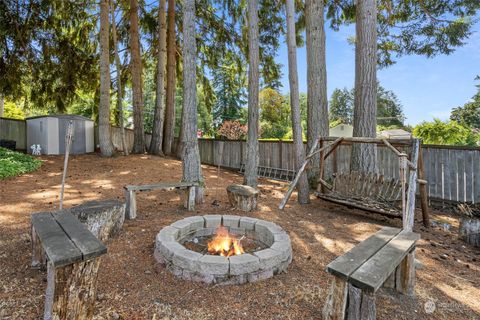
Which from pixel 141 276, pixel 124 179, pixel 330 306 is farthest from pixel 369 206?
pixel 124 179

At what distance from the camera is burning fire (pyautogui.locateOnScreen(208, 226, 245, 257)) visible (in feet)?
9.45

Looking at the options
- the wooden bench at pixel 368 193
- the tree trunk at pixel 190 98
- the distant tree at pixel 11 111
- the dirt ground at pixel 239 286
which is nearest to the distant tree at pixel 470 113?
the dirt ground at pixel 239 286

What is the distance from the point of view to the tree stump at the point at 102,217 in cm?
296

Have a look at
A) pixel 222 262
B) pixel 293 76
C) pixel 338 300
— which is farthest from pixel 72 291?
pixel 293 76

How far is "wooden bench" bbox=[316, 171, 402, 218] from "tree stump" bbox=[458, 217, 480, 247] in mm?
944

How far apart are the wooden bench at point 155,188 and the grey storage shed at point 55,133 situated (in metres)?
9.20

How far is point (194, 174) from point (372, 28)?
484cm

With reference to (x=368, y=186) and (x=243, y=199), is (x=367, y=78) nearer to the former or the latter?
(x=368, y=186)

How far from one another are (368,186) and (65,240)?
476cm

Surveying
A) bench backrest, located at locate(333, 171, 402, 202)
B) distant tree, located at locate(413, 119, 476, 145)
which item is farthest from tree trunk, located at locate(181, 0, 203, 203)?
distant tree, located at locate(413, 119, 476, 145)

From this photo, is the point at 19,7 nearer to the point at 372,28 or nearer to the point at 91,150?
the point at 91,150

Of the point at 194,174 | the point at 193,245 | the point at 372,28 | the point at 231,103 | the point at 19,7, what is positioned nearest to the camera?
the point at 193,245

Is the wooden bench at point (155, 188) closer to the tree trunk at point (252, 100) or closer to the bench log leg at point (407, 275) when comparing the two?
the tree trunk at point (252, 100)

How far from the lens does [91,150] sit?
12.5 meters
